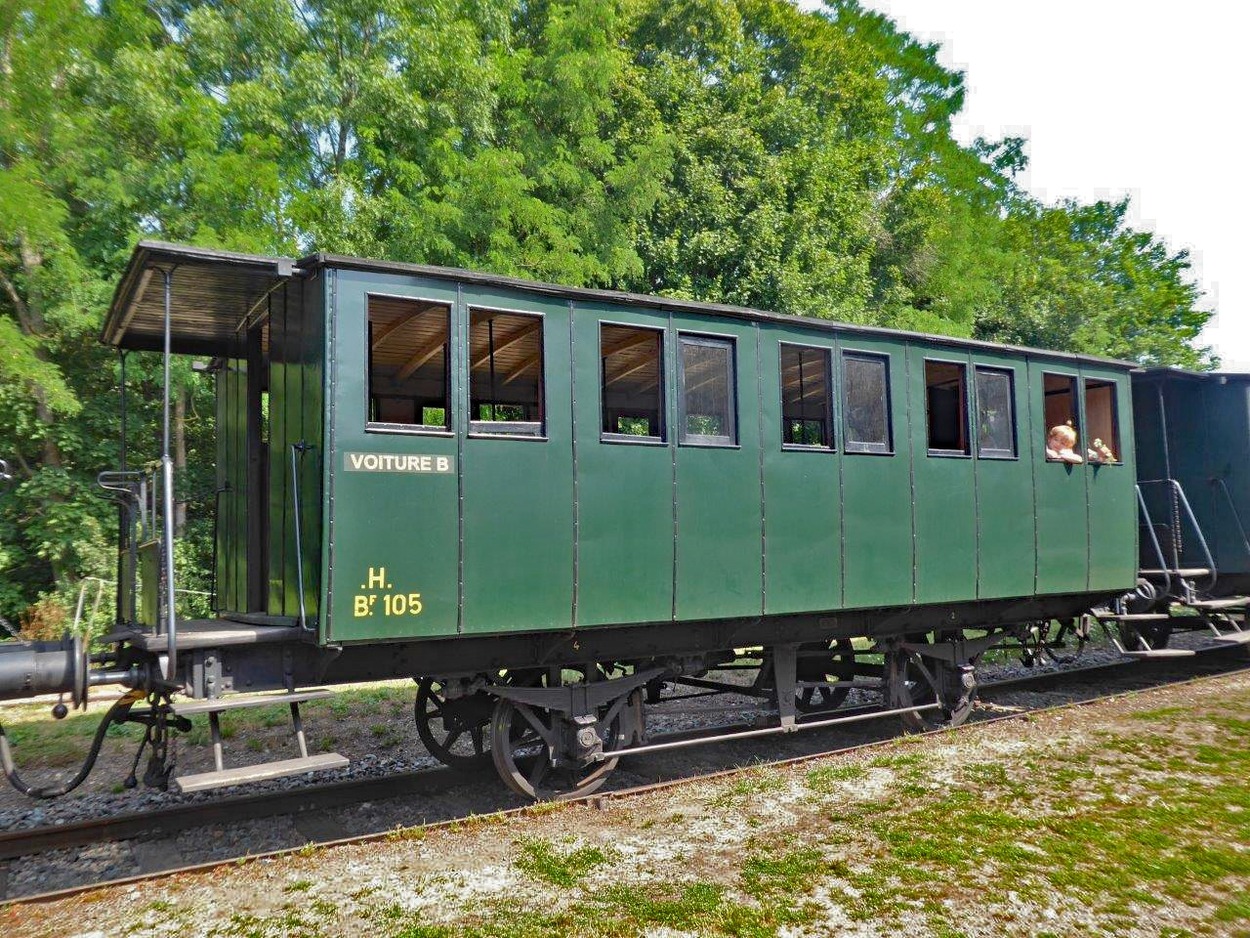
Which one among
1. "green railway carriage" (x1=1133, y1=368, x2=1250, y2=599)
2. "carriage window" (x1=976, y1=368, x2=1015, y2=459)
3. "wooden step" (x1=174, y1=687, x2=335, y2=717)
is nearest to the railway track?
"wooden step" (x1=174, y1=687, x2=335, y2=717)

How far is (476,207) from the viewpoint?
17797 millimetres

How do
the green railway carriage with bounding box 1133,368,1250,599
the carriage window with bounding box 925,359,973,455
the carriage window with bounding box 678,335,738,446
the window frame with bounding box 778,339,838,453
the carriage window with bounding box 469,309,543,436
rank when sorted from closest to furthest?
the carriage window with bounding box 469,309,543,436 → the carriage window with bounding box 678,335,738,446 → the window frame with bounding box 778,339,838,453 → the carriage window with bounding box 925,359,973,455 → the green railway carriage with bounding box 1133,368,1250,599

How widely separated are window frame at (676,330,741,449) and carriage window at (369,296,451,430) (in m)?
1.97

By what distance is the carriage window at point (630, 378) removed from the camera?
24.8 feet

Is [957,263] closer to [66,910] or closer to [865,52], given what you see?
[865,52]

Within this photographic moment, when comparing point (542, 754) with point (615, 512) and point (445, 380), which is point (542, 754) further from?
point (445, 380)

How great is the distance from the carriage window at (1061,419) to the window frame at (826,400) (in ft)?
10.6

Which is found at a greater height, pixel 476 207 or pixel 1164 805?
pixel 476 207

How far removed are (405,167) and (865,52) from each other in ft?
68.5

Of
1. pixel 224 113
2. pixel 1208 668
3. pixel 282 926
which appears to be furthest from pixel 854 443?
pixel 224 113

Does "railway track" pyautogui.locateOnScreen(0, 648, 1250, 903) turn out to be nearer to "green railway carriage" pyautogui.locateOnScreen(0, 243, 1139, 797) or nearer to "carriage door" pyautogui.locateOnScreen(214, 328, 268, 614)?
"green railway carriage" pyautogui.locateOnScreen(0, 243, 1139, 797)

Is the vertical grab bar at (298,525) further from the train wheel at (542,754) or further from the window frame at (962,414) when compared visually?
the window frame at (962,414)

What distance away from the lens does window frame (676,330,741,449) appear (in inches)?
300

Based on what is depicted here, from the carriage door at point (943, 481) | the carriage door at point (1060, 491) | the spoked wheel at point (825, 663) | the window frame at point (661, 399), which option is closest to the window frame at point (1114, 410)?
the carriage door at point (1060, 491)
